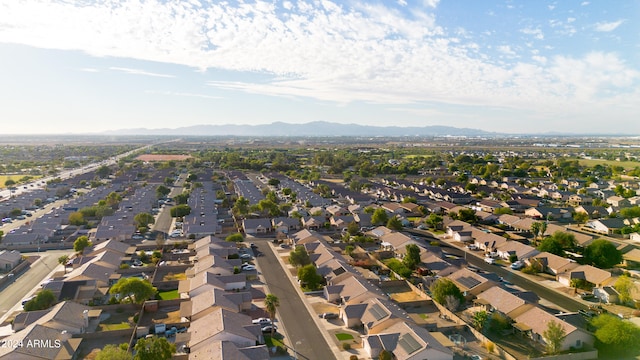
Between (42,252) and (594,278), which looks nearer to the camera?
(594,278)

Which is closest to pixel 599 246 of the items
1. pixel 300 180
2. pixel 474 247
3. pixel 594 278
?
pixel 594 278

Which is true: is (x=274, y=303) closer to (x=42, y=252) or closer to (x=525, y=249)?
(x=525, y=249)

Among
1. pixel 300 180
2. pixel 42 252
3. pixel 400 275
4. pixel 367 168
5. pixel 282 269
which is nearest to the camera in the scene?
pixel 400 275

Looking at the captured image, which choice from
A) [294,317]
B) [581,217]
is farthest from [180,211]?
[581,217]

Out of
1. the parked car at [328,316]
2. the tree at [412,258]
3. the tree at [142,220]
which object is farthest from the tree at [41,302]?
the tree at [412,258]

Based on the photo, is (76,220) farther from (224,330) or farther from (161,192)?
(224,330)

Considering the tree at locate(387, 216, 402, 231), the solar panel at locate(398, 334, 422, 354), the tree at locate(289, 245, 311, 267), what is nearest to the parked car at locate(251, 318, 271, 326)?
the solar panel at locate(398, 334, 422, 354)

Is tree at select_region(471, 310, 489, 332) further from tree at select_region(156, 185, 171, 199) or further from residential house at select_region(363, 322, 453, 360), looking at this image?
tree at select_region(156, 185, 171, 199)
